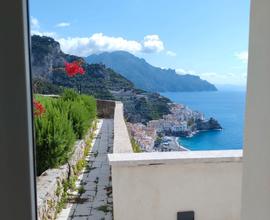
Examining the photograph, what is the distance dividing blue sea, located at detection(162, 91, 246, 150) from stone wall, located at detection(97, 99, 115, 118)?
13.3 ft

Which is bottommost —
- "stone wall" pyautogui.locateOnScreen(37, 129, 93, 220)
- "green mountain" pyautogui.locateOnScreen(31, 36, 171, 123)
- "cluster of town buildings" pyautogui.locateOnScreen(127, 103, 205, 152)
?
"stone wall" pyautogui.locateOnScreen(37, 129, 93, 220)

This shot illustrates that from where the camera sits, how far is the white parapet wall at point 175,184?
94.4 inches

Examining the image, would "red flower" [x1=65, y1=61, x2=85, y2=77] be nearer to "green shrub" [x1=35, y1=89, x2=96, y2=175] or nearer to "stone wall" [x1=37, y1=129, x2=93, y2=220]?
"green shrub" [x1=35, y1=89, x2=96, y2=175]

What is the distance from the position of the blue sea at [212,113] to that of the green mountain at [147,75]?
0.27 feet

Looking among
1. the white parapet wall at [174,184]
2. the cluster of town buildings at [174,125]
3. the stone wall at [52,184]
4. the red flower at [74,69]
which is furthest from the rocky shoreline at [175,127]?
the red flower at [74,69]

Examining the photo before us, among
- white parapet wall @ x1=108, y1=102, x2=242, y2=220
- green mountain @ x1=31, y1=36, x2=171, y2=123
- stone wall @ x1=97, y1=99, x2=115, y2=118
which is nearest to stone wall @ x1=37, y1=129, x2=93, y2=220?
white parapet wall @ x1=108, y1=102, x2=242, y2=220

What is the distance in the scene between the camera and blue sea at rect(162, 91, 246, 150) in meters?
1.73

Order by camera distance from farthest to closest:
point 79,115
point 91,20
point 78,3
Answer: point 79,115 → point 91,20 → point 78,3

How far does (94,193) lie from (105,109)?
3753 mm

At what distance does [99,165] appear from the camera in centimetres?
412

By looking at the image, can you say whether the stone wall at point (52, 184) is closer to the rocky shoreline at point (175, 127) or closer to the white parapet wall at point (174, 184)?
the white parapet wall at point (174, 184)
